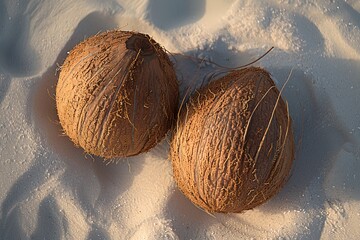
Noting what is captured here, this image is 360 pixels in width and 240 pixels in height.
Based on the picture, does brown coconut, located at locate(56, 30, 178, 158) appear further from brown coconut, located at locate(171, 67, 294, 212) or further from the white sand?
the white sand

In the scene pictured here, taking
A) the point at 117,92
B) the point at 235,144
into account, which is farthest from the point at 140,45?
the point at 235,144

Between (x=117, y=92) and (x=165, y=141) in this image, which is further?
(x=165, y=141)

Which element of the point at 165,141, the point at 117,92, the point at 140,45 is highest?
the point at 140,45

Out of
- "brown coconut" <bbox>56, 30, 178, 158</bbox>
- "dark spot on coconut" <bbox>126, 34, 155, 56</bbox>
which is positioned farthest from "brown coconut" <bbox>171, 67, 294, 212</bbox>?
"dark spot on coconut" <bbox>126, 34, 155, 56</bbox>

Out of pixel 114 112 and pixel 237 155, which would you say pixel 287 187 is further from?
pixel 114 112

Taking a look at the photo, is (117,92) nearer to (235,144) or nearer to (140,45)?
(140,45)

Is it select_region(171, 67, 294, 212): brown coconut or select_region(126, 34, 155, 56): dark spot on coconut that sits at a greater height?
select_region(126, 34, 155, 56): dark spot on coconut
